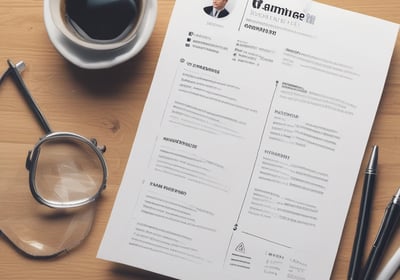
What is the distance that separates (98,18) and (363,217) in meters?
0.40

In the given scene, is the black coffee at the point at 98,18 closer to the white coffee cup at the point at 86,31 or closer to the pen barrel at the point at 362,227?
the white coffee cup at the point at 86,31

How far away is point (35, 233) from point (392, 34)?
19.9 inches

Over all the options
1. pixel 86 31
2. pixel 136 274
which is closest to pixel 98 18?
pixel 86 31

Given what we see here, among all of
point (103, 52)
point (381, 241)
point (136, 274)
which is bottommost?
point (136, 274)

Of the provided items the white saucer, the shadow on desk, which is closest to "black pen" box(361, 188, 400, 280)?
the shadow on desk

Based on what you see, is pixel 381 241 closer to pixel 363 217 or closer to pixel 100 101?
pixel 363 217

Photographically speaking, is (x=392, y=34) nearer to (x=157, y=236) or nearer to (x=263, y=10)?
(x=263, y=10)

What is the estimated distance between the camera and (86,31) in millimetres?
621

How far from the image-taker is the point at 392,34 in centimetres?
66

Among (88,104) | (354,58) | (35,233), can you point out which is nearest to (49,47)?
(88,104)

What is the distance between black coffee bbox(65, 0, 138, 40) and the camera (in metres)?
0.62

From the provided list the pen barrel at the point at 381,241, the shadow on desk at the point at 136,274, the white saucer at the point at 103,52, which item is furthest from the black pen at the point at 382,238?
the white saucer at the point at 103,52

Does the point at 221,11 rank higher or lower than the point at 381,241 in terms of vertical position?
higher

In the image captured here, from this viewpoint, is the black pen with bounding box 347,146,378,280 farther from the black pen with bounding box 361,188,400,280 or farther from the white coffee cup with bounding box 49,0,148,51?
the white coffee cup with bounding box 49,0,148,51
